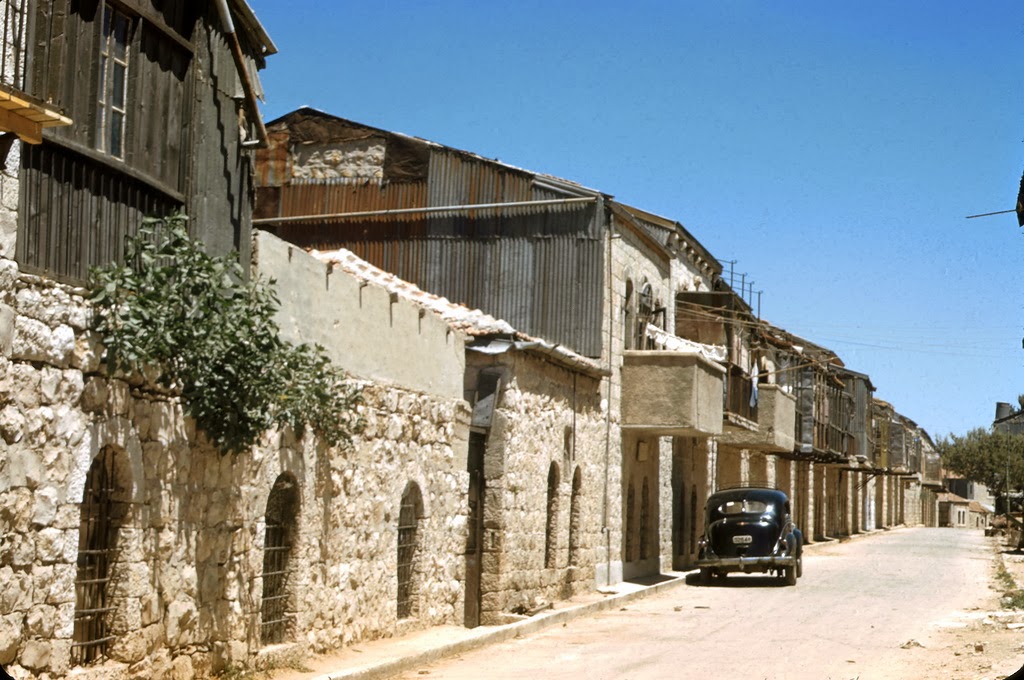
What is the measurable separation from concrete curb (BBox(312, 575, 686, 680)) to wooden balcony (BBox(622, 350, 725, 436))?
10.4 feet

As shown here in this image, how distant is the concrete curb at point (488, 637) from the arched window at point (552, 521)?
3.32 ft

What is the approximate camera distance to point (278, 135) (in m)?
26.4

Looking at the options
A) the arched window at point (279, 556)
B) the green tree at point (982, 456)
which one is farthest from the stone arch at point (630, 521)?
the green tree at point (982, 456)

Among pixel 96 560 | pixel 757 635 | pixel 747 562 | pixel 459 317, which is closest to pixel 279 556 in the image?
pixel 96 560

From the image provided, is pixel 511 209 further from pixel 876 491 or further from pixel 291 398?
pixel 876 491

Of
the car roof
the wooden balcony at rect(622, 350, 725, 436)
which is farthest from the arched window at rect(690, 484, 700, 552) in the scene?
the wooden balcony at rect(622, 350, 725, 436)

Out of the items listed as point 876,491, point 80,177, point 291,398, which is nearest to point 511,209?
point 291,398

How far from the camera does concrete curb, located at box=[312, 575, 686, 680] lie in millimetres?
12789

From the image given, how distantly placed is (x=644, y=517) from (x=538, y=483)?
8.50m

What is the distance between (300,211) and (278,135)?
1.59m

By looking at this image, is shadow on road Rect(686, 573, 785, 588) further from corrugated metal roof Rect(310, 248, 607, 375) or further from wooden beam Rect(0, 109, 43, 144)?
wooden beam Rect(0, 109, 43, 144)

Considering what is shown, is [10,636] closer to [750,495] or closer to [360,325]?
[360,325]

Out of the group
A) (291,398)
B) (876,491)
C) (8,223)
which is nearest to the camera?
(8,223)

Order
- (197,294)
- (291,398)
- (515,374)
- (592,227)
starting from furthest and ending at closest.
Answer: (592,227)
(515,374)
(291,398)
(197,294)
